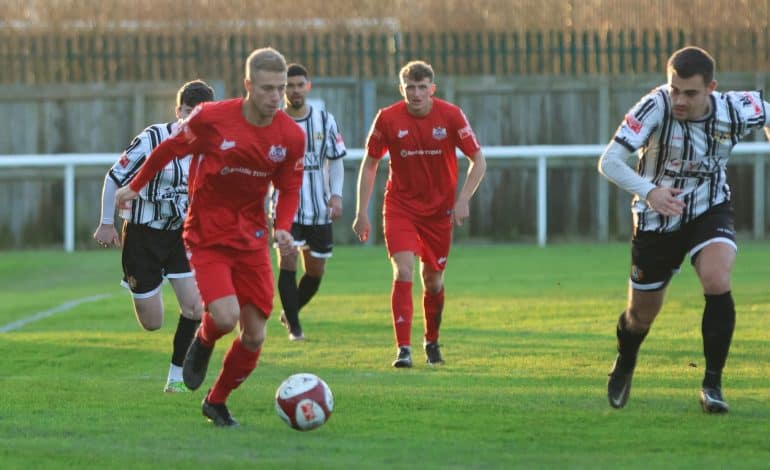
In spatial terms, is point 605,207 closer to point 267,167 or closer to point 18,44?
point 18,44

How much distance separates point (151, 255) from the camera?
33.3 feet

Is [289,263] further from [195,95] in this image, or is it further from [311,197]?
[195,95]

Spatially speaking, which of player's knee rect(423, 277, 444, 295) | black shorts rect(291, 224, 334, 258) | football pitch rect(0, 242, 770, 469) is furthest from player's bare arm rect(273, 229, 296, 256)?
black shorts rect(291, 224, 334, 258)

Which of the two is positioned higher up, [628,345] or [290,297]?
[628,345]

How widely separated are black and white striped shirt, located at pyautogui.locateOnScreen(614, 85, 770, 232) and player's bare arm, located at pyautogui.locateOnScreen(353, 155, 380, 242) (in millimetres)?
3235

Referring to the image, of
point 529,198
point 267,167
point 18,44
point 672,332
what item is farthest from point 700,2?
point 267,167

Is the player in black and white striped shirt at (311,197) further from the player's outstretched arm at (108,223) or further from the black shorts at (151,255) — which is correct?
the player's outstretched arm at (108,223)

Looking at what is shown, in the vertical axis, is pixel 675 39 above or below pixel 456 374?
above

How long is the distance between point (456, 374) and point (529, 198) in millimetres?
15229

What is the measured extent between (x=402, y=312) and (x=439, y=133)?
130 cm

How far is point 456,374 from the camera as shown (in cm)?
1026

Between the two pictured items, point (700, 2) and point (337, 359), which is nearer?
point (337, 359)

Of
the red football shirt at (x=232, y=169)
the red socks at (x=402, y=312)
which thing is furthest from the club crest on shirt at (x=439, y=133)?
the red football shirt at (x=232, y=169)

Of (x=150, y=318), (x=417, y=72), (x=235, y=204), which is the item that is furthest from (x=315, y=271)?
(x=235, y=204)
